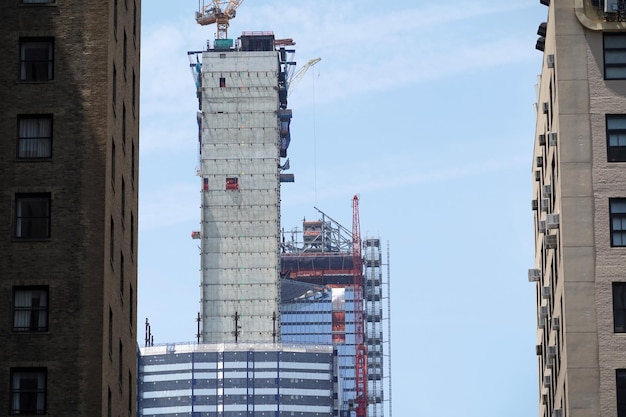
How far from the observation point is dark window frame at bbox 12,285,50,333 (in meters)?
75.3

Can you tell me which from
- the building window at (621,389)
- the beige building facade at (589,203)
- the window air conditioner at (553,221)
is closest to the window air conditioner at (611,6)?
the beige building facade at (589,203)

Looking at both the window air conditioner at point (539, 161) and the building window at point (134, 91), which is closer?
the building window at point (134, 91)

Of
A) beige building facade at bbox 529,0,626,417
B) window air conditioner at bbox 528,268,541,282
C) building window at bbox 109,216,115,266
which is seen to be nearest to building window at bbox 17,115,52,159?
building window at bbox 109,216,115,266

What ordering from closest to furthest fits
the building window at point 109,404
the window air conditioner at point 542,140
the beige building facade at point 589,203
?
the building window at point 109,404
the beige building facade at point 589,203
the window air conditioner at point 542,140

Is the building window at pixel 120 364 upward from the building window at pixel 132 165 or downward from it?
downward

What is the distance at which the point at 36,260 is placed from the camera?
250 feet

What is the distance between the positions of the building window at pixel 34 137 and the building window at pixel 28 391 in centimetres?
966

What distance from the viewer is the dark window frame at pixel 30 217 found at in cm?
7681

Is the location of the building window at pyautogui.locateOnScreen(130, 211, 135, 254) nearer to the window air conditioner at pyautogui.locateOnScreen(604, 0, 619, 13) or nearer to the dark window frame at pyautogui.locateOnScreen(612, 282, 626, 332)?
the dark window frame at pyautogui.locateOnScreen(612, 282, 626, 332)

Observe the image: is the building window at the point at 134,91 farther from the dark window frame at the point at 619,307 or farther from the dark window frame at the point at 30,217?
the dark window frame at the point at 619,307

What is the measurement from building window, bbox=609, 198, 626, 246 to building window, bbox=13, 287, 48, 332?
86.6 feet

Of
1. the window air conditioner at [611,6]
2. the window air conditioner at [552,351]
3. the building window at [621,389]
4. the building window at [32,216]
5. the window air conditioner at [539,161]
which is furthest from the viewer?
the window air conditioner at [539,161]

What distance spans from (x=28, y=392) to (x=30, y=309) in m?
3.66

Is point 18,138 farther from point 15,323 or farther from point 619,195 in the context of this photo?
point 619,195
